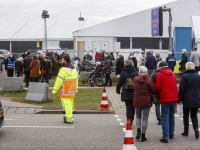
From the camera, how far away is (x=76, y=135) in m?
8.53

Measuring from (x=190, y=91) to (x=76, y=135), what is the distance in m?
2.61

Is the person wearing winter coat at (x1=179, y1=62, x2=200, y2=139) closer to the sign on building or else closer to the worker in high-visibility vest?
the worker in high-visibility vest

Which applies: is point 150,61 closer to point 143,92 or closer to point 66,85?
point 66,85

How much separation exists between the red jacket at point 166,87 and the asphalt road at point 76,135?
89 cm

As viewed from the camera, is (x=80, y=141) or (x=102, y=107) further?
(x=102, y=107)

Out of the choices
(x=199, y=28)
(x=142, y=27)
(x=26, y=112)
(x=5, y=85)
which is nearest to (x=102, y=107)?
(x=26, y=112)

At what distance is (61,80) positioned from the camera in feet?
31.9

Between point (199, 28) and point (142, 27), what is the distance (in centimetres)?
1116

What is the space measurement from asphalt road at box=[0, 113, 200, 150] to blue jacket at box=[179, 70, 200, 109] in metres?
0.76

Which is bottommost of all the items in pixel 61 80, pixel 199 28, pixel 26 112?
pixel 26 112

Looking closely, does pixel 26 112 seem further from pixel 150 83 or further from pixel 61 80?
pixel 150 83

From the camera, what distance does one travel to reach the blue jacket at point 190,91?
8.20 meters

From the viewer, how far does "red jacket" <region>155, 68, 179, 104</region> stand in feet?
25.6

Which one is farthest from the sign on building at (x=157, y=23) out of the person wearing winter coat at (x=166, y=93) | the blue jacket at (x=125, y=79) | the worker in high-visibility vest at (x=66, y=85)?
the person wearing winter coat at (x=166, y=93)
